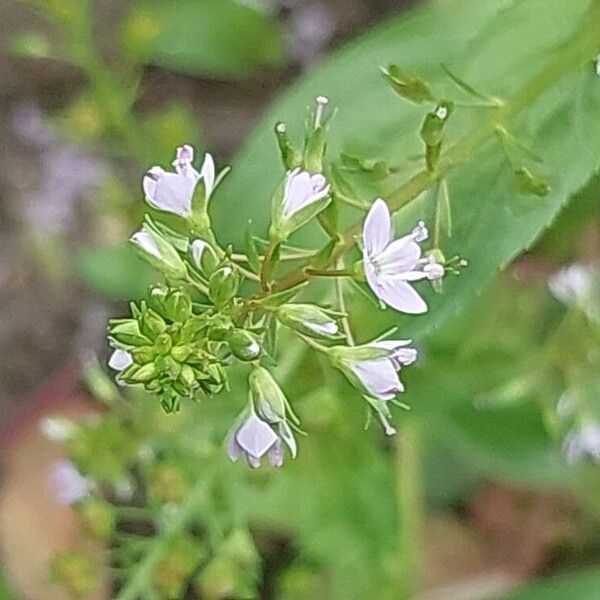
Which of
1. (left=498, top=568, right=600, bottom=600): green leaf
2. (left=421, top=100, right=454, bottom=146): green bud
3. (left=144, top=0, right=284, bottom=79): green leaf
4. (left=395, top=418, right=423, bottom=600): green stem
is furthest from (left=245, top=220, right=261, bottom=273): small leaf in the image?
(left=144, top=0, right=284, bottom=79): green leaf

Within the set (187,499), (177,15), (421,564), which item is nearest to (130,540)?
(187,499)

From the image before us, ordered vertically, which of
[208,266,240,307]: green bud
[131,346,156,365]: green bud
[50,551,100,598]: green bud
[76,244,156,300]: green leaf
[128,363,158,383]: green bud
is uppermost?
[208,266,240,307]: green bud

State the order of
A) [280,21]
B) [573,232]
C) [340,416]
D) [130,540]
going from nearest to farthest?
[130,540] → [340,416] → [573,232] → [280,21]

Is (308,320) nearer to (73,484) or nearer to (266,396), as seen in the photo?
(266,396)

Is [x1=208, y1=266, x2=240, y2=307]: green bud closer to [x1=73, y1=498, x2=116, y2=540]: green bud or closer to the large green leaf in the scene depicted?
the large green leaf

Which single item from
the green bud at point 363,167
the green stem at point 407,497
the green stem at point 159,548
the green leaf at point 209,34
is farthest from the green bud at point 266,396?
the green leaf at point 209,34

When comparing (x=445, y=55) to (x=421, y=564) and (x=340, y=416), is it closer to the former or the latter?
(x=340, y=416)

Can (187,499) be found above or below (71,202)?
above
